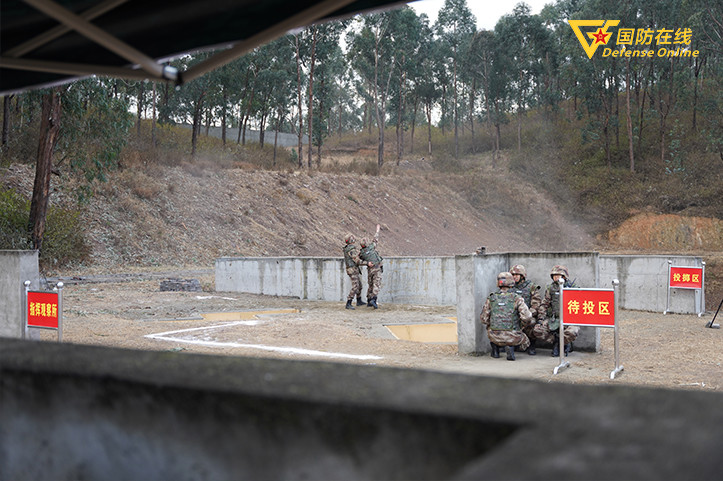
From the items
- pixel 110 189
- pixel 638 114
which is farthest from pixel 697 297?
pixel 638 114

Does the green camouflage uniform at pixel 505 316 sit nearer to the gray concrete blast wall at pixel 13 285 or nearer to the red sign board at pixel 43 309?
the red sign board at pixel 43 309

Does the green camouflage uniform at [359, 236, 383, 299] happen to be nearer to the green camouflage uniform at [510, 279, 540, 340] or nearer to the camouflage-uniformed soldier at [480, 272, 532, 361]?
the green camouflage uniform at [510, 279, 540, 340]

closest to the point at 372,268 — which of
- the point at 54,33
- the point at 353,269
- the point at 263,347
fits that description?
the point at 353,269

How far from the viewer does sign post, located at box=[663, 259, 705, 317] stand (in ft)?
48.7

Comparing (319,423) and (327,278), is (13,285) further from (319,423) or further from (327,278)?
(327,278)

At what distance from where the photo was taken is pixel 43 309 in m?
8.62

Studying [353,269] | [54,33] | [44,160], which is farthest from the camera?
[44,160]

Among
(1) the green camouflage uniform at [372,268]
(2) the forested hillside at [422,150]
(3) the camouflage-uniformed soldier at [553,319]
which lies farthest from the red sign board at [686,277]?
(2) the forested hillside at [422,150]

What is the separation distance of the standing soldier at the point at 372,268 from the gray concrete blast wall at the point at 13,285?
321 inches

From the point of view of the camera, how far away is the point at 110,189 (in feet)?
98.2

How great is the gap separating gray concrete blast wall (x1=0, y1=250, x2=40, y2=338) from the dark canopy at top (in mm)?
6231

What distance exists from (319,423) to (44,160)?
2106 centimetres

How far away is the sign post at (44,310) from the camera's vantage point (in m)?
8.34

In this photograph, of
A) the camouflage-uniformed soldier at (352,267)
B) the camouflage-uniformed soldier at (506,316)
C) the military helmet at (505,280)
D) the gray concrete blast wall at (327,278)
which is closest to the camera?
the camouflage-uniformed soldier at (506,316)
